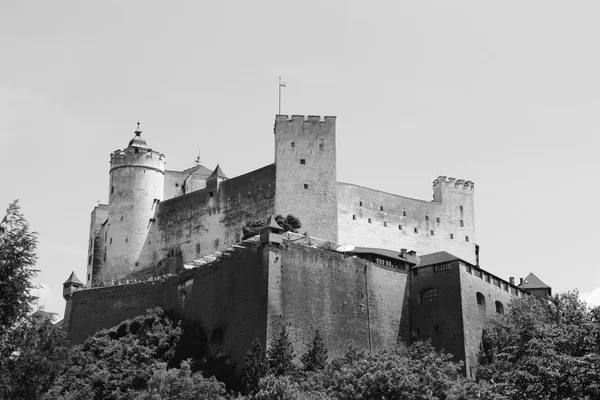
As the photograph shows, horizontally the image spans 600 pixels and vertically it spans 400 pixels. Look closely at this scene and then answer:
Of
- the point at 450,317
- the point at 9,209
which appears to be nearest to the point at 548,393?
the point at 9,209

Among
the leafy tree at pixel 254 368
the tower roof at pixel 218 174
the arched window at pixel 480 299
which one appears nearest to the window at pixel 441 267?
the arched window at pixel 480 299

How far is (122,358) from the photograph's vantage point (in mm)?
62469

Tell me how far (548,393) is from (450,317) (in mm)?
31337

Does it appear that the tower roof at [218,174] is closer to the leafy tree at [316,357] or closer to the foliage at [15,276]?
the leafy tree at [316,357]

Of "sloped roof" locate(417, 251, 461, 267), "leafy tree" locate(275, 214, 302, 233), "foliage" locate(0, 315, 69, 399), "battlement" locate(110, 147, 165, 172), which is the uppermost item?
"battlement" locate(110, 147, 165, 172)

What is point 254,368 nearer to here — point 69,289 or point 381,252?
point 381,252

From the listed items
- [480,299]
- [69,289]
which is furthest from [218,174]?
[480,299]

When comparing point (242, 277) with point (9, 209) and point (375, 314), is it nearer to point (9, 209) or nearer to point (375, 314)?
point (375, 314)

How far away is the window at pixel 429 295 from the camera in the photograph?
6562cm

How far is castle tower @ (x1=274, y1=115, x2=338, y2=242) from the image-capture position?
73.7m

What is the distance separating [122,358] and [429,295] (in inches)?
774

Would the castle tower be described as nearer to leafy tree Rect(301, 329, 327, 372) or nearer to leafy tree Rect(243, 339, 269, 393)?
leafy tree Rect(301, 329, 327, 372)

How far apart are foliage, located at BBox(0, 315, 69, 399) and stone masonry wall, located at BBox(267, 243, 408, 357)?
28741mm

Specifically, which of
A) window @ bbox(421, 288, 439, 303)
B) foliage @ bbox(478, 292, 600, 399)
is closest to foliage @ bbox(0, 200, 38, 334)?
foliage @ bbox(478, 292, 600, 399)
